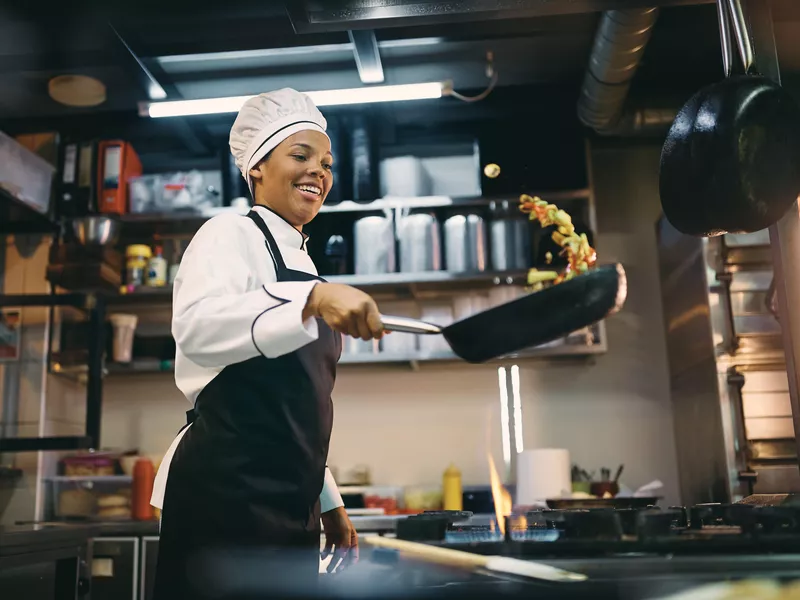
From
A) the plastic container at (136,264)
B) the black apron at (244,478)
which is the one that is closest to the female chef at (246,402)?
the black apron at (244,478)

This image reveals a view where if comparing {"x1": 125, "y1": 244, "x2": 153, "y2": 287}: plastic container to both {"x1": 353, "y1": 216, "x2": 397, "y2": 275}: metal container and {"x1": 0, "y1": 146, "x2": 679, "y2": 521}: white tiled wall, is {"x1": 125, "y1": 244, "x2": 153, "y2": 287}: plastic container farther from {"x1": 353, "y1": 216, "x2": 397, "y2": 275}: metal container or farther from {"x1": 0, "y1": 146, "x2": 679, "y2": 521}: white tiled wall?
{"x1": 353, "y1": 216, "x2": 397, "y2": 275}: metal container

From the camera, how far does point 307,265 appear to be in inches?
55.1

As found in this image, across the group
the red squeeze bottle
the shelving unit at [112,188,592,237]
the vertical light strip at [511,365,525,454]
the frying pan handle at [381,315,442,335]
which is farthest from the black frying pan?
the vertical light strip at [511,365,525,454]

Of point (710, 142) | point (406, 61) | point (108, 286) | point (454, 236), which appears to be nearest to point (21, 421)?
point (108, 286)

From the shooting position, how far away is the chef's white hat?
1.41 m

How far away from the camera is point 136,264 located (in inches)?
151

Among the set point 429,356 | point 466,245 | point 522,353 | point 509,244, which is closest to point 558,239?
point 509,244

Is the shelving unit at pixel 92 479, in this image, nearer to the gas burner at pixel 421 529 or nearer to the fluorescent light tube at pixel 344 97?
the fluorescent light tube at pixel 344 97

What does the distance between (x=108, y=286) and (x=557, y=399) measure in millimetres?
2147

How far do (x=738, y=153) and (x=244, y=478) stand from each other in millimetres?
1060

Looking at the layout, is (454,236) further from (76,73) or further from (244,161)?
(244,161)

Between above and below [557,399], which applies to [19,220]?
above

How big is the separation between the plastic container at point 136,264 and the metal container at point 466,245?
142 centimetres

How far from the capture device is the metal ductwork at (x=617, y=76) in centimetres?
287
